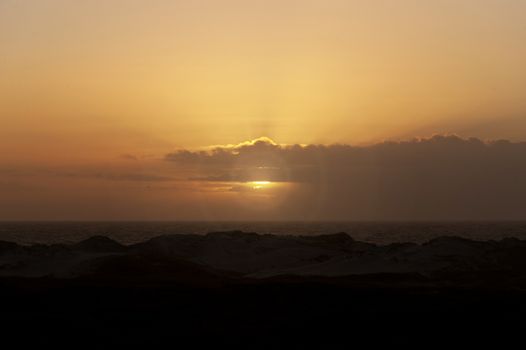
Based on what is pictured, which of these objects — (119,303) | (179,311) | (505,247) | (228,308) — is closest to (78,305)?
(119,303)

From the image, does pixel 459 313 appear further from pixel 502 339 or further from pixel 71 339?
pixel 71 339

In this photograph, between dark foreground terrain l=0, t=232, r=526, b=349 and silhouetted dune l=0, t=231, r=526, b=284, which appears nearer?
dark foreground terrain l=0, t=232, r=526, b=349

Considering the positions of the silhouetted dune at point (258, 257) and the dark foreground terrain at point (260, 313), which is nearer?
the dark foreground terrain at point (260, 313)

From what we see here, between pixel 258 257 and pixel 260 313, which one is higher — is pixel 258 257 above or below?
above

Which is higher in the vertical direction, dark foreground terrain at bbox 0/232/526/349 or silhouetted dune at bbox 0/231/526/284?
silhouetted dune at bbox 0/231/526/284

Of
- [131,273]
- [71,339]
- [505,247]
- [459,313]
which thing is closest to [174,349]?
[71,339]

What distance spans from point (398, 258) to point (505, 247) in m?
9.10

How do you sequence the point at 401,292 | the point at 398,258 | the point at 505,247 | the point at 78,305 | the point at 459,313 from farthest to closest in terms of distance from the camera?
the point at 505,247, the point at 398,258, the point at 401,292, the point at 78,305, the point at 459,313

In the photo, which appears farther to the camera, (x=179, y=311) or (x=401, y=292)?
(x=401, y=292)

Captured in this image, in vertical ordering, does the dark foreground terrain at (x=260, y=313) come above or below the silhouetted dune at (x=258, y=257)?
below

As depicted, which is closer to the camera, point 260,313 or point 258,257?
point 260,313

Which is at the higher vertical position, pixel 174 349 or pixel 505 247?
pixel 505 247

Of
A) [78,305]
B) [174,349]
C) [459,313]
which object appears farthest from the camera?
[78,305]

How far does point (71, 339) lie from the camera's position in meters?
18.1
